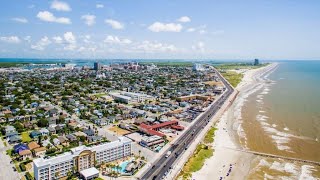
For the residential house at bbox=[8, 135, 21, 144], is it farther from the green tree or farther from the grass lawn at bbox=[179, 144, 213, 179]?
the grass lawn at bbox=[179, 144, 213, 179]

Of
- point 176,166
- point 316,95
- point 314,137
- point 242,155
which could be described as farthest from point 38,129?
point 316,95

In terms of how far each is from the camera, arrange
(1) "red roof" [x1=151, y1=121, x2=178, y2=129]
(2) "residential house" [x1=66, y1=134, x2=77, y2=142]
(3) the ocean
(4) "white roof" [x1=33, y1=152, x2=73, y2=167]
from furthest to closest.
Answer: (1) "red roof" [x1=151, y1=121, x2=178, y2=129] < (2) "residential house" [x1=66, y1=134, x2=77, y2=142] < (3) the ocean < (4) "white roof" [x1=33, y1=152, x2=73, y2=167]

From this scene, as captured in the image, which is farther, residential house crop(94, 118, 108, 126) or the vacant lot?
residential house crop(94, 118, 108, 126)

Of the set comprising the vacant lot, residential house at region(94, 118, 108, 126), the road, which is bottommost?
the road

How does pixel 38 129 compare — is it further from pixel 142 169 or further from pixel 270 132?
pixel 270 132

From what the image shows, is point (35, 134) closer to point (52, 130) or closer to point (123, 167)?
point (52, 130)

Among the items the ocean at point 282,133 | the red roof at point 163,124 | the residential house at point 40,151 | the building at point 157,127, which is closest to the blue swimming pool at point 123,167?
the building at point 157,127

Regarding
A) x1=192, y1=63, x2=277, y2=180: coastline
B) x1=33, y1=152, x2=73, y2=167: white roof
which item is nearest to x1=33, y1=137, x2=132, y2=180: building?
x1=33, y1=152, x2=73, y2=167: white roof
